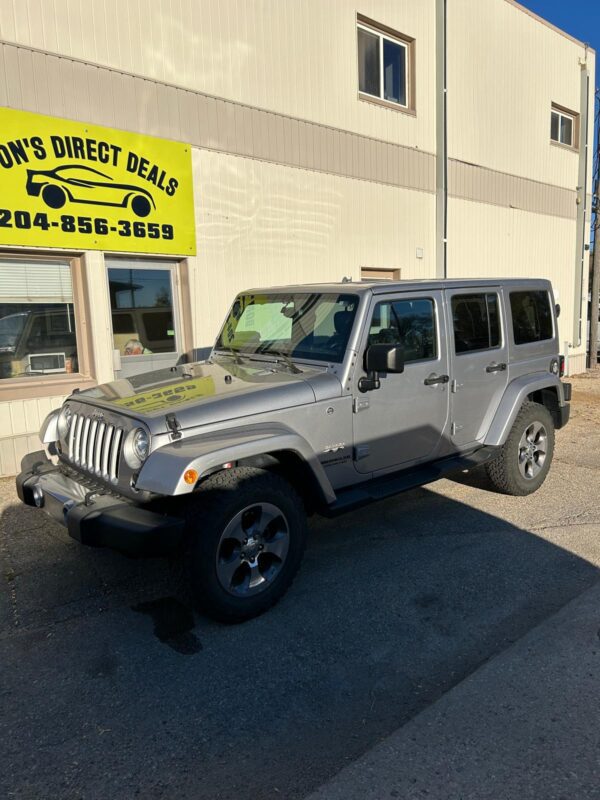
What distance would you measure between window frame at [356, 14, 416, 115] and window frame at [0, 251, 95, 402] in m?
5.50

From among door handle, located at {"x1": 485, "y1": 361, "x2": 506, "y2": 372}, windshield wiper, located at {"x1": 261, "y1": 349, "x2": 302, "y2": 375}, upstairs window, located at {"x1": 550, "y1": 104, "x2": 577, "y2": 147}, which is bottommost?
door handle, located at {"x1": 485, "y1": 361, "x2": 506, "y2": 372}

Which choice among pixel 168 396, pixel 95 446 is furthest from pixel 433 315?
pixel 95 446

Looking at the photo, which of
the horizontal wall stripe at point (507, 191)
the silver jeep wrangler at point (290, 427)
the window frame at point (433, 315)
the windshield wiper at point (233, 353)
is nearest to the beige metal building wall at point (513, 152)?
the horizontal wall stripe at point (507, 191)

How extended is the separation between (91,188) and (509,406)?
5150 mm

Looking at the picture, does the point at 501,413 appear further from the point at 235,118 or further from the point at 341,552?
the point at 235,118

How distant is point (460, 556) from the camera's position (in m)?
4.20

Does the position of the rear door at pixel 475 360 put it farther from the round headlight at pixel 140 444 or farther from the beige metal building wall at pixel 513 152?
the beige metal building wall at pixel 513 152

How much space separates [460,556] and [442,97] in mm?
9338

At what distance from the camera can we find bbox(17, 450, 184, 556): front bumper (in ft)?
9.76

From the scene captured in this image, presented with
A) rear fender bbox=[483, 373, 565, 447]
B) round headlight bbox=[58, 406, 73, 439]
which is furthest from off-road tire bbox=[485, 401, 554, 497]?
round headlight bbox=[58, 406, 73, 439]

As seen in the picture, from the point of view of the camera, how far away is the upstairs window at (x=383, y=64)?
960cm

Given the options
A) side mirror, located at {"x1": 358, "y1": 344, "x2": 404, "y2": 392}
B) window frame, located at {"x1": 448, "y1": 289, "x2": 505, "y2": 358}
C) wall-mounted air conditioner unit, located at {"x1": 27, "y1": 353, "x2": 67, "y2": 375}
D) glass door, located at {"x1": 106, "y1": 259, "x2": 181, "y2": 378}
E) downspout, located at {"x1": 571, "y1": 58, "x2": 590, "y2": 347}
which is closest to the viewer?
side mirror, located at {"x1": 358, "y1": 344, "x2": 404, "y2": 392}

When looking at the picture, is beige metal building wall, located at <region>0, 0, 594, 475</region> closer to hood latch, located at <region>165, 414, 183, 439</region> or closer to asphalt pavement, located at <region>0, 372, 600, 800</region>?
asphalt pavement, located at <region>0, 372, 600, 800</region>

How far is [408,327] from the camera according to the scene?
440 cm
